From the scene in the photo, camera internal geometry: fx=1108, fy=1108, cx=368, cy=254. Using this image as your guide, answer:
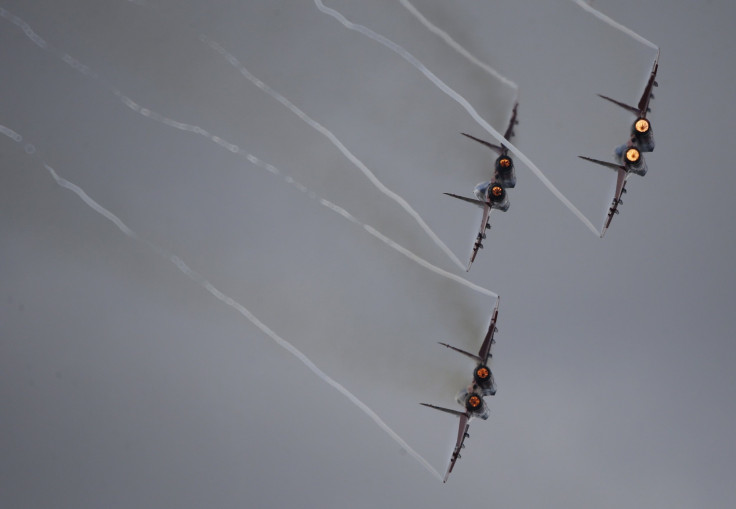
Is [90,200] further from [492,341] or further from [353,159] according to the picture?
[492,341]

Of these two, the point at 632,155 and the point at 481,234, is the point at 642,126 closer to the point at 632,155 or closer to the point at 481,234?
the point at 632,155

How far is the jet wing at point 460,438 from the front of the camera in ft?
163

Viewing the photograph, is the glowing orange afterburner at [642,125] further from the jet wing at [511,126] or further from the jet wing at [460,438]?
the jet wing at [460,438]

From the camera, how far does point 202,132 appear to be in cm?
5181

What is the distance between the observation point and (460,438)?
50.5 m

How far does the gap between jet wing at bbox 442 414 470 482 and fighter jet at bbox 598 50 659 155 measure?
45.0 feet

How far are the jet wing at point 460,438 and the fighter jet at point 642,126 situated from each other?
13716 millimetres

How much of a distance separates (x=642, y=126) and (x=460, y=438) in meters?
16.1

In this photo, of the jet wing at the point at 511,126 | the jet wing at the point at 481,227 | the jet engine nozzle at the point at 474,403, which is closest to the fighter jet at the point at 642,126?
the jet wing at the point at 511,126

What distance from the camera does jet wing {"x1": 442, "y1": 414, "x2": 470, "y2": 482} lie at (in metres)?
49.8

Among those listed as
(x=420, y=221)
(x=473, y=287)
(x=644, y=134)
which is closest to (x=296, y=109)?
(x=420, y=221)

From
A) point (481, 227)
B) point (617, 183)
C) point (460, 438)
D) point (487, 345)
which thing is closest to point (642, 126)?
point (617, 183)

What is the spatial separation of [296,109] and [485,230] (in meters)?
10.5

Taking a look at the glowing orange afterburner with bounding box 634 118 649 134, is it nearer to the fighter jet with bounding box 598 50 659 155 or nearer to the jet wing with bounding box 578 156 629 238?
the fighter jet with bounding box 598 50 659 155
